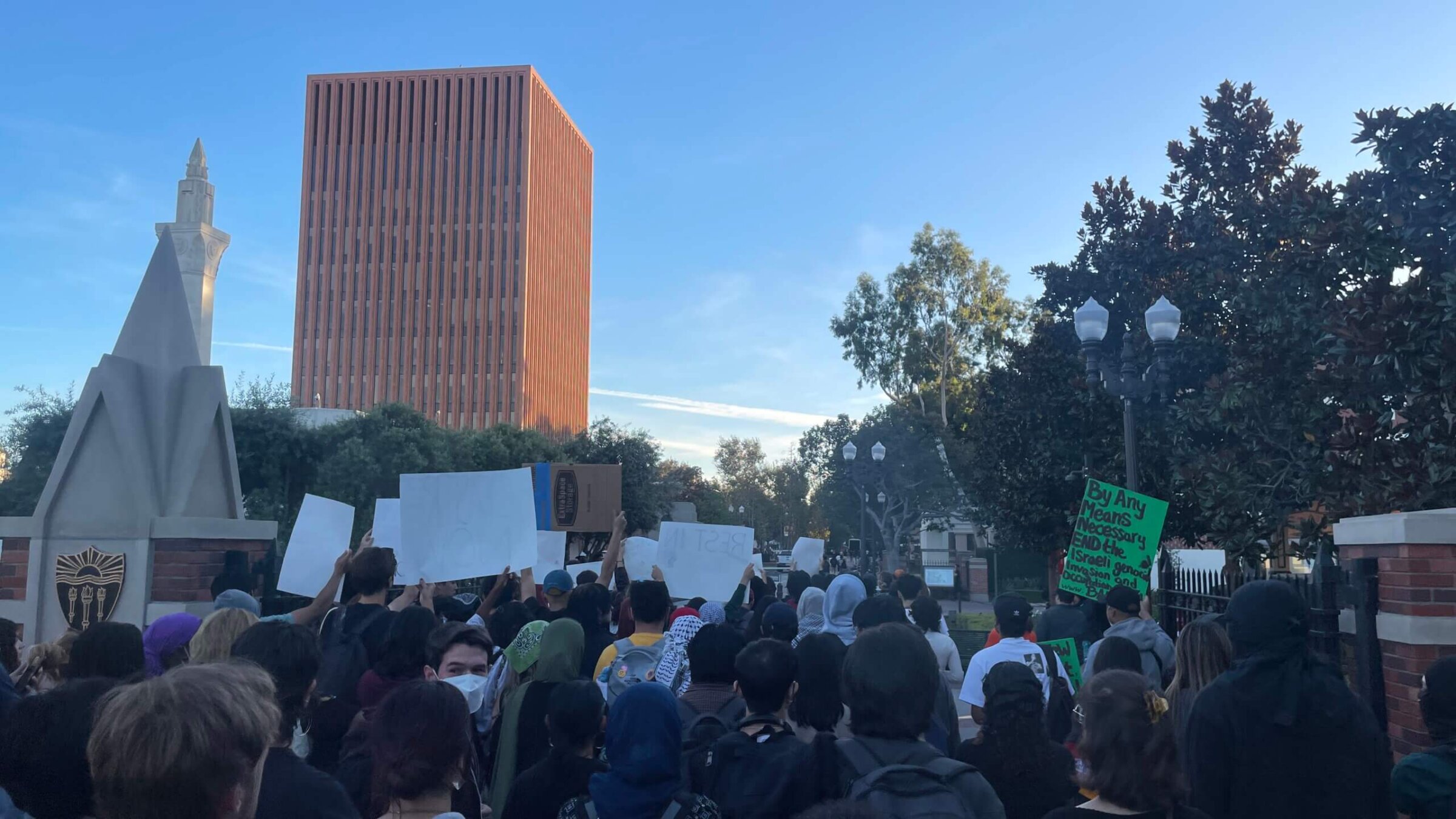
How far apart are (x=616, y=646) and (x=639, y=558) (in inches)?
271

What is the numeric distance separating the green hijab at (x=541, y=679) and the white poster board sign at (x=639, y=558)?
7496mm

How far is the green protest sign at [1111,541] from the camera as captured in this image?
6.99 meters

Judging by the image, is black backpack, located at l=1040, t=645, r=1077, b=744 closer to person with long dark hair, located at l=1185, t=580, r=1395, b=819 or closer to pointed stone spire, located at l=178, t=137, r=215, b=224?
person with long dark hair, located at l=1185, t=580, r=1395, b=819

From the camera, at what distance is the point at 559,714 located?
12.0 feet

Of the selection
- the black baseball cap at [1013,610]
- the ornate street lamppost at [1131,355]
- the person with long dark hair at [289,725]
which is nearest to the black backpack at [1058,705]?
the black baseball cap at [1013,610]

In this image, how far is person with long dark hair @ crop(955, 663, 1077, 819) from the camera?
11.3ft

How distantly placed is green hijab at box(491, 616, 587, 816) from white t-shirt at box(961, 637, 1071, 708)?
1.99m

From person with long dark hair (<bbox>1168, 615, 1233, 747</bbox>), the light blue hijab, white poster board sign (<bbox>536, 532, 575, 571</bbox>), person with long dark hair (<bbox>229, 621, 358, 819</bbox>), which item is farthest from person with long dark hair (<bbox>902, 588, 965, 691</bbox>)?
white poster board sign (<bbox>536, 532, 575, 571</bbox>)

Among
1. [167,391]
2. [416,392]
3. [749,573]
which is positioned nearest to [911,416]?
[749,573]

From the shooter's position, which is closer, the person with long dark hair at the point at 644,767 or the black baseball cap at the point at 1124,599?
the person with long dark hair at the point at 644,767

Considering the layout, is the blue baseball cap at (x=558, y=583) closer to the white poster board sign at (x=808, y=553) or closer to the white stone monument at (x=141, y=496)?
the white stone monument at (x=141, y=496)

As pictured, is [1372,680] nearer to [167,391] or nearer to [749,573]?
[749,573]

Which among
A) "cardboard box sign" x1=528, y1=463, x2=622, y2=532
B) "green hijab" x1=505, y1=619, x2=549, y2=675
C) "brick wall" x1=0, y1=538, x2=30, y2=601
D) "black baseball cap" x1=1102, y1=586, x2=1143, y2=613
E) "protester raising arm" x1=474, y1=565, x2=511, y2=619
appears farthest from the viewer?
"cardboard box sign" x1=528, y1=463, x2=622, y2=532

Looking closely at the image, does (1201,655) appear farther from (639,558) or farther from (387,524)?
(639,558)
